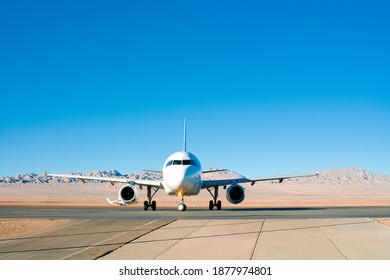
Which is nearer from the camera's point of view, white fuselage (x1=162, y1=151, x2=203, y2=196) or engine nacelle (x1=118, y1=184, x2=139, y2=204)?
white fuselage (x1=162, y1=151, x2=203, y2=196)

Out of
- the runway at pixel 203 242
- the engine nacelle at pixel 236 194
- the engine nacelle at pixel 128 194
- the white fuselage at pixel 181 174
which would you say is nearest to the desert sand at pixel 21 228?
the runway at pixel 203 242

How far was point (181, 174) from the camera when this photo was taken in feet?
106

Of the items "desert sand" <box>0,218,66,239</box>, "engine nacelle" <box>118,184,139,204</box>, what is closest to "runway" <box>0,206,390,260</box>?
"desert sand" <box>0,218,66,239</box>

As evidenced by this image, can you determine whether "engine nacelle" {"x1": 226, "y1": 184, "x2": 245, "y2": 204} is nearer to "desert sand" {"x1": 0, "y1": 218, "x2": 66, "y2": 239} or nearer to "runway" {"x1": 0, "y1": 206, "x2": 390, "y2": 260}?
"runway" {"x1": 0, "y1": 206, "x2": 390, "y2": 260}

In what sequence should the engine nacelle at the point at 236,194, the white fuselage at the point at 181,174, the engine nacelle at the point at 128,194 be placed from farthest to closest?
the engine nacelle at the point at 236,194
the engine nacelle at the point at 128,194
the white fuselage at the point at 181,174

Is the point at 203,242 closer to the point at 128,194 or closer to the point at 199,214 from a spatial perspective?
the point at 199,214

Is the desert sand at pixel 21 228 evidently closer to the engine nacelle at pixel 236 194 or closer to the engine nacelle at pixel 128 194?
the engine nacelle at pixel 128 194

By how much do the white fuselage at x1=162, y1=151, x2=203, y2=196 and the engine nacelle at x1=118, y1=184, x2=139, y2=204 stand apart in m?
3.63

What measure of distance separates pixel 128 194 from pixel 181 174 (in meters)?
6.27

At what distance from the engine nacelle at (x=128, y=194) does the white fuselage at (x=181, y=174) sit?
3.63m

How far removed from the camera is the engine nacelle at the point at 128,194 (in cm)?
3644

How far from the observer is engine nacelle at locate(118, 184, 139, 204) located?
1435 inches
